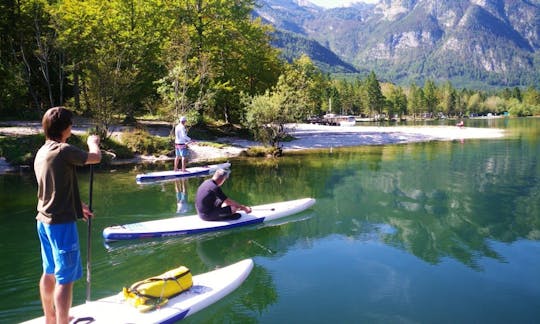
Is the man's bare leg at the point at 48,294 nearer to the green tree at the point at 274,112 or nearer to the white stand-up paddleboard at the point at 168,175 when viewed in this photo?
the white stand-up paddleboard at the point at 168,175

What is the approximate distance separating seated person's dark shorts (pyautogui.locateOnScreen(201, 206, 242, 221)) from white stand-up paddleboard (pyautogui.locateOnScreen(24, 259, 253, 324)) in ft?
12.3

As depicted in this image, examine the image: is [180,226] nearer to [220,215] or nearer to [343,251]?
[220,215]

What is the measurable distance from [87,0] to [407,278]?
36.2 meters

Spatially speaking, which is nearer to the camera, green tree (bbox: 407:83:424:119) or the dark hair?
the dark hair

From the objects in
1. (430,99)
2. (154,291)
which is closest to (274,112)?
(154,291)

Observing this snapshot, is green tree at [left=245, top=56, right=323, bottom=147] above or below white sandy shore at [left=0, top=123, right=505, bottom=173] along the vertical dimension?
above

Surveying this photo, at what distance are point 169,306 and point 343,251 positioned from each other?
542cm

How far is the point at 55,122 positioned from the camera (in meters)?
5.27

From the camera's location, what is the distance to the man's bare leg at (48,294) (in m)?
5.62

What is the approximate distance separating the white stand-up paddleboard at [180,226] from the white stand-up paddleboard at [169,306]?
3.41 m

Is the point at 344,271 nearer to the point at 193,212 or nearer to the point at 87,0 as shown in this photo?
the point at 193,212

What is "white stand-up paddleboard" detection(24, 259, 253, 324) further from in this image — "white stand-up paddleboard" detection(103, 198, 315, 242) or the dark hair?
"white stand-up paddleboard" detection(103, 198, 315, 242)

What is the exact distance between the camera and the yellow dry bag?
677 centimetres

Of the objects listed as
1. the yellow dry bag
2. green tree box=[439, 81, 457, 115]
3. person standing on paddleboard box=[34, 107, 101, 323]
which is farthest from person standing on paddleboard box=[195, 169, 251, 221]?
green tree box=[439, 81, 457, 115]
